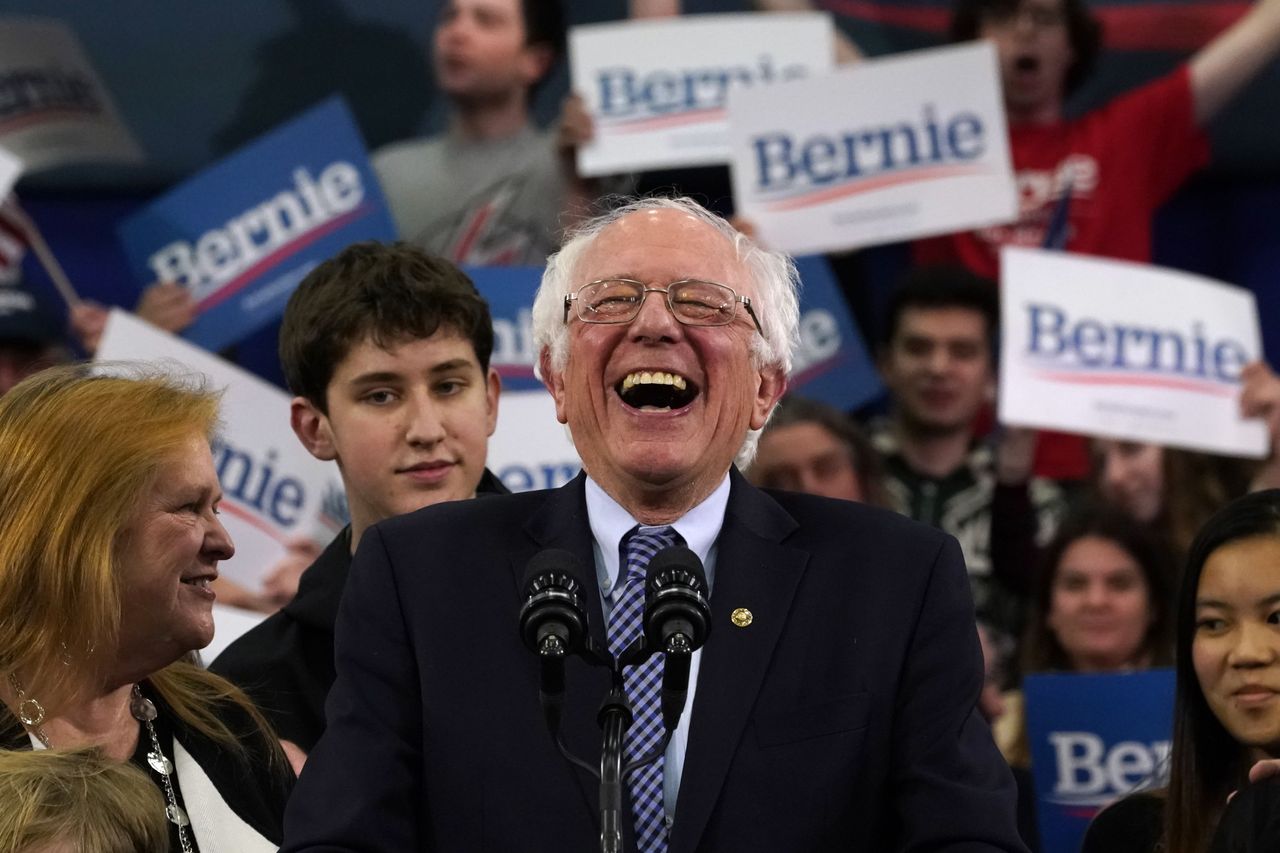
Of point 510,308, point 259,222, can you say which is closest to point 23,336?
point 259,222

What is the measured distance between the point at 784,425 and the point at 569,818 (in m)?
2.76

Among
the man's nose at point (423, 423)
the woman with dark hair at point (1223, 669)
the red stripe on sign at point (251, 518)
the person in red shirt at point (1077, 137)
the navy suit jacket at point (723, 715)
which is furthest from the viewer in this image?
the person in red shirt at point (1077, 137)

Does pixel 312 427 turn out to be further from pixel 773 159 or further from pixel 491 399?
pixel 773 159

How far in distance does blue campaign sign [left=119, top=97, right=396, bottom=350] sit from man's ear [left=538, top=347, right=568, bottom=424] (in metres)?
2.47

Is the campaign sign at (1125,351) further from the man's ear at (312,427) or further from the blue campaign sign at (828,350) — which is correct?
the man's ear at (312,427)

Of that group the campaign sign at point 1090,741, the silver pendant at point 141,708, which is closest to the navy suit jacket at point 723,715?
the silver pendant at point 141,708

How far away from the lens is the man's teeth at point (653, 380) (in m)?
2.32

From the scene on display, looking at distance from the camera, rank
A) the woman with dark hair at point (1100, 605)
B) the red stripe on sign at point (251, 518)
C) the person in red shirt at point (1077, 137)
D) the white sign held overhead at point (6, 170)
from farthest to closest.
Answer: the person in red shirt at point (1077, 137), the white sign held overhead at point (6, 170), the woman with dark hair at point (1100, 605), the red stripe on sign at point (251, 518)

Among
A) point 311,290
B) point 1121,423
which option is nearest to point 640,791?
point 311,290

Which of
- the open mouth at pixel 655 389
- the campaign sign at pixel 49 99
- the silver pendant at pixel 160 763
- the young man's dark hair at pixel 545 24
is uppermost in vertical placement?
the campaign sign at pixel 49 99

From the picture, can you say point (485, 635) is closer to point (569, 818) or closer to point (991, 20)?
point (569, 818)

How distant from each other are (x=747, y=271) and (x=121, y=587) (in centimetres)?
85

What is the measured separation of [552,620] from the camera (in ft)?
6.17

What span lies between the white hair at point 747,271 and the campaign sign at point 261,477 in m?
2.01
